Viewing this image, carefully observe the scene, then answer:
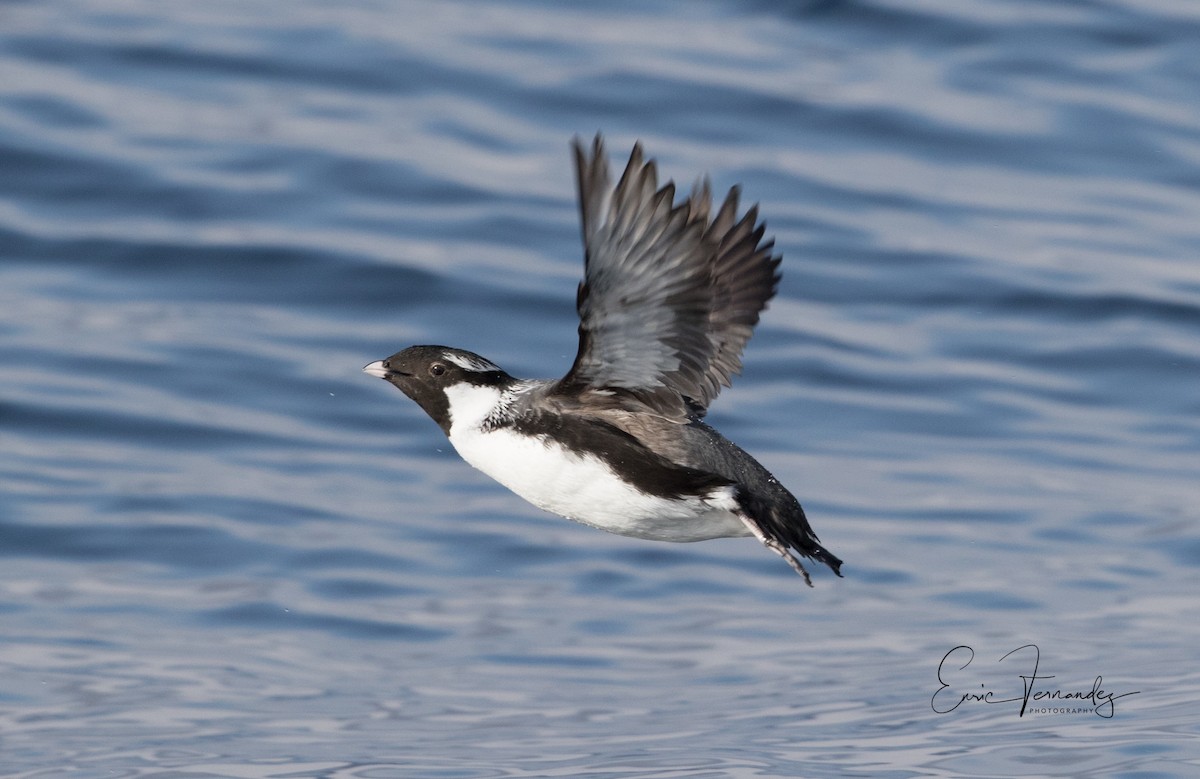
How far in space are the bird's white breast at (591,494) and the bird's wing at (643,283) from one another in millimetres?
244

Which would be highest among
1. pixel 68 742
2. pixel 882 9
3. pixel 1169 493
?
pixel 882 9

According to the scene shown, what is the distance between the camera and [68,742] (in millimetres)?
9789

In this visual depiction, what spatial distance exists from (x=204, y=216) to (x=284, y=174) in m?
1.21

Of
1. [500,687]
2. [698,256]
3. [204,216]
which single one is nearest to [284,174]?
[204,216]

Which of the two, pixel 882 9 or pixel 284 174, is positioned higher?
pixel 882 9

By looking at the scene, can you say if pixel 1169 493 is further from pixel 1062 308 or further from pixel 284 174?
pixel 284 174
